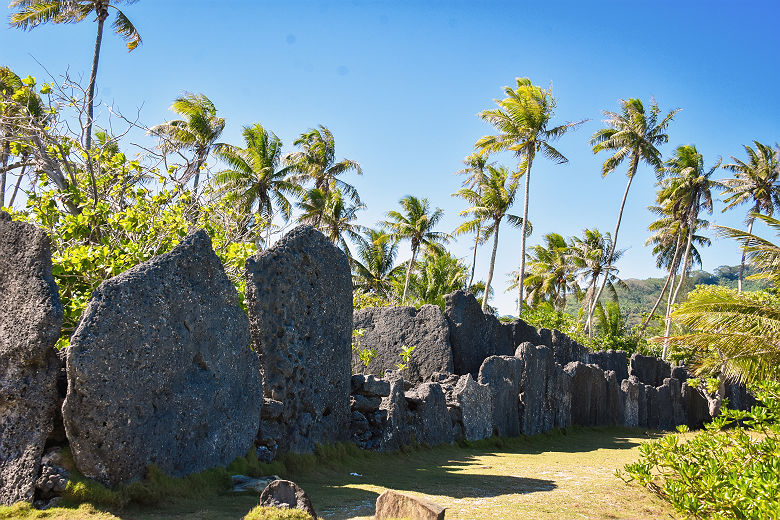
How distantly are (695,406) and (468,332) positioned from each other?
13947 mm

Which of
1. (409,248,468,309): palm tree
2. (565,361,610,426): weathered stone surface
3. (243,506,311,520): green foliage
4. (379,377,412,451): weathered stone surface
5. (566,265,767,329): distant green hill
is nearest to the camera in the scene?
(243,506,311,520): green foliage

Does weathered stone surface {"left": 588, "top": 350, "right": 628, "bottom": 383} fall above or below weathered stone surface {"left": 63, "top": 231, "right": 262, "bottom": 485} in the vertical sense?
above

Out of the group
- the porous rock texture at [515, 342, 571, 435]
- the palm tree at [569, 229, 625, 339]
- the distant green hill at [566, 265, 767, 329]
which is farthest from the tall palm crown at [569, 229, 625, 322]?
the distant green hill at [566, 265, 767, 329]

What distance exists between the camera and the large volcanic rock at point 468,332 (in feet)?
45.5

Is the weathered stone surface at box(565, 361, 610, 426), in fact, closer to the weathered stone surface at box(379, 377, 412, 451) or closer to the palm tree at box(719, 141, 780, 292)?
the weathered stone surface at box(379, 377, 412, 451)

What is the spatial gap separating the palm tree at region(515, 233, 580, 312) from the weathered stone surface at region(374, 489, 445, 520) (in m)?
38.9

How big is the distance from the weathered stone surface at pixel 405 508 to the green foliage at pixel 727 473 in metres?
1.90

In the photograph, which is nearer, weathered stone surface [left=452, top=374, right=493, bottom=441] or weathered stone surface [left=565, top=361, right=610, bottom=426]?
weathered stone surface [left=452, top=374, right=493, bottom=441]

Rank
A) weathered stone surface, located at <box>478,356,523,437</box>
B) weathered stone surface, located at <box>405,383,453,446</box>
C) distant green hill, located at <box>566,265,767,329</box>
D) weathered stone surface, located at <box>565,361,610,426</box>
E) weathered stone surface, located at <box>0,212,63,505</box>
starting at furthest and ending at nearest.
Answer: distant green hill, located at <box>566,265,767,329</box> → weathered stone surface, located at <box>565,361,610,426</box> → weathered stone surface, located at <box>478,356,523,437</box> → weathered stone surface, located at <box>405,383,453,446</box> → weathered stone surface, located at <box>0,212,63,505</box>

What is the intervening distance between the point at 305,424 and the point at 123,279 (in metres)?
3.31

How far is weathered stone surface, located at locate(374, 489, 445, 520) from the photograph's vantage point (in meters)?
4.61

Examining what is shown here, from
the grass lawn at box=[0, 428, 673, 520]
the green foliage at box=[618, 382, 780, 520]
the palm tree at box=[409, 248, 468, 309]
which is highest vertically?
the palm tree at box=[409, 248, 468, 309]

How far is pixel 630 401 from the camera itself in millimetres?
20250

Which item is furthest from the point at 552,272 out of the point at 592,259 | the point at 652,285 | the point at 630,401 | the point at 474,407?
the point at 652,285
